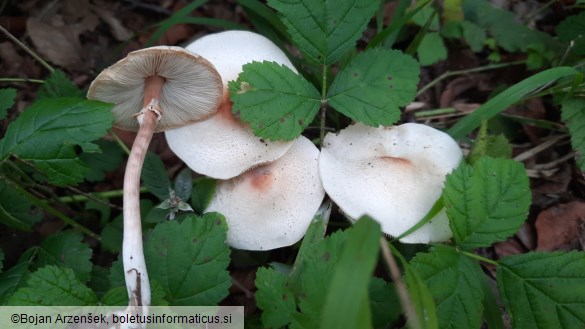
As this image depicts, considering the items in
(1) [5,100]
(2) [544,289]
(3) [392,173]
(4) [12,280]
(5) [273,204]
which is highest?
(1) [5,100]

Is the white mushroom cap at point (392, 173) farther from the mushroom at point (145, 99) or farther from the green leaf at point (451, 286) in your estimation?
the mushroom at point (145, 99)

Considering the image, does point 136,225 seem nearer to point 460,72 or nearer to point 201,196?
point 201,196

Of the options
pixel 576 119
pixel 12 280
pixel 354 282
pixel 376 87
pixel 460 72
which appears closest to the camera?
pixel 354 282

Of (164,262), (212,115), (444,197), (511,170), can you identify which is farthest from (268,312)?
(511,170)

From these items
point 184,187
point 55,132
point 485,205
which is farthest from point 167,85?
point 485,205

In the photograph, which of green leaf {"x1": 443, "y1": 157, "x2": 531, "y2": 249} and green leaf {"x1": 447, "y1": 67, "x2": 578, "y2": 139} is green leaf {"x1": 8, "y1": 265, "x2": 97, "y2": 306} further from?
green leaf {"x1": 447, "y1": 67, "x2": 578, "y2": 139}
